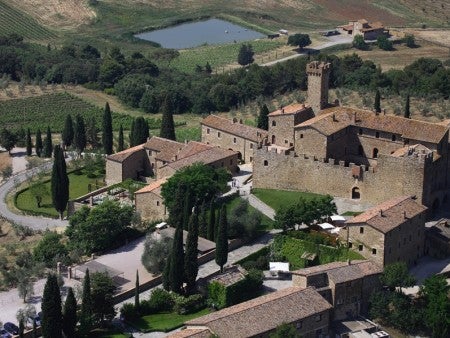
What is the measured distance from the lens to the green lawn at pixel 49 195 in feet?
232

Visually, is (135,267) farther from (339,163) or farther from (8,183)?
(8,183)

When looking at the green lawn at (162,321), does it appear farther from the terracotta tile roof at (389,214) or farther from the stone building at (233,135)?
the stone building at (233,135)

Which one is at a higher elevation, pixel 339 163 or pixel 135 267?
pixel 339 163

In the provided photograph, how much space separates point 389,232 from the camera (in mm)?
54875

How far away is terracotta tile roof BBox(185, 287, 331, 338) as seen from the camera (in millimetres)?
47656

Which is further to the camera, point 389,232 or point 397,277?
point 389,232

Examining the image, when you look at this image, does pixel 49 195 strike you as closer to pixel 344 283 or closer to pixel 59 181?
pixel 59 181

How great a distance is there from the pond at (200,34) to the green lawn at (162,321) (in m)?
89.6

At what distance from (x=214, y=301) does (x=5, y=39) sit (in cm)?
8242

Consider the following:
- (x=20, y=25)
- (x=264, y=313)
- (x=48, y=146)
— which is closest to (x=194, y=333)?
(x=264, y=313)

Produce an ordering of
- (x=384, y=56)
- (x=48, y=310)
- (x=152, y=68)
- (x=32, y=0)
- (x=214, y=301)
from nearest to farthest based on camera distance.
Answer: (x=48, y=310) < (x=214, y=301) < (x=152, y=68) < (x=384, y=56) < (x=32, y=0)

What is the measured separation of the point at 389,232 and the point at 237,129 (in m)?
20.4

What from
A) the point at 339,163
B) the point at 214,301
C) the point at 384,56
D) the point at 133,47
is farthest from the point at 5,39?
the point at 214,301

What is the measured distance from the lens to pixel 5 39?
12725cm
